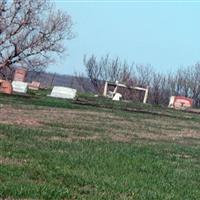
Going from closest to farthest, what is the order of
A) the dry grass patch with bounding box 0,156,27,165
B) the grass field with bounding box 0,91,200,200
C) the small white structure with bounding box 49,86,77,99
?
the grass field with bounding box 0,91,200,200, the dry grass patch with bounding box 0,156,27,165, the small white structure with bounding box 49,86,77,99

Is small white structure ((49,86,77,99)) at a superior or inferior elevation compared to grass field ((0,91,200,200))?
superior

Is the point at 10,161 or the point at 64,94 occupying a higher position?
the point at 64,94

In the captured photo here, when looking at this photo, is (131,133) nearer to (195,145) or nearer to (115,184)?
(195,145)

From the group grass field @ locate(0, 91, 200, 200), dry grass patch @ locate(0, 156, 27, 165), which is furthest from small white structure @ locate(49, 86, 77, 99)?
dry grass patch @ locate(0, 156, 27, 165)

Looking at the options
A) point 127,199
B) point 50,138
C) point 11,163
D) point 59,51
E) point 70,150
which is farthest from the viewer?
point 59,51

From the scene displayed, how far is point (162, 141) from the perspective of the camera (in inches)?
651

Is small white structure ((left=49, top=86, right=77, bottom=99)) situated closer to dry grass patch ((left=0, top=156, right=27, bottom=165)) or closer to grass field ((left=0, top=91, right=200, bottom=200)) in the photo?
grass field ((left=0, top=91, right=200, bottom=200))

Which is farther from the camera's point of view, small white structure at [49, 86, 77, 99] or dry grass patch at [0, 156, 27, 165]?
small white structure at [49, 86, 77, 99]

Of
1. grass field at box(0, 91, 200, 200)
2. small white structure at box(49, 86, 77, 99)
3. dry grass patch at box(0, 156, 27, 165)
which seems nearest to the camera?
grass field at box(0, 91, 200, 200)

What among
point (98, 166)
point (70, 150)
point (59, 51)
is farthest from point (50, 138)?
point (59, 51)

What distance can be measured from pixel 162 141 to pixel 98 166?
6920mm

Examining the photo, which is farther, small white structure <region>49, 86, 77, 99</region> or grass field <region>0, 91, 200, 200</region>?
small white structure <region>49, 86, 77, 99</region>

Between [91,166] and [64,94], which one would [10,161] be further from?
[64,94]

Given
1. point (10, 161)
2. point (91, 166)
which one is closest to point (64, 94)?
→ point (91, 166)
